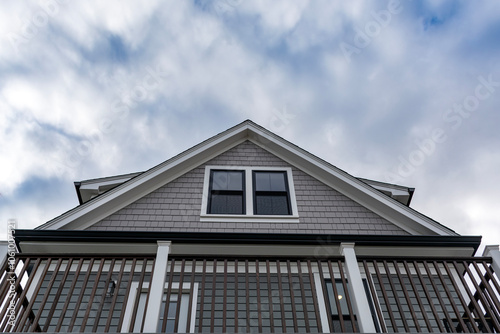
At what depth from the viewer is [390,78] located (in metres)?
13.3

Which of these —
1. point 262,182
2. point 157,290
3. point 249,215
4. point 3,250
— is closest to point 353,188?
point 262,182

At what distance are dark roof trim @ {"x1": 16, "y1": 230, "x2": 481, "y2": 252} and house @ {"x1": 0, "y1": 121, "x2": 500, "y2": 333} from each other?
21mm

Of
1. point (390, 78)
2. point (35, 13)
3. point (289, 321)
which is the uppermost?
point (390, 78)

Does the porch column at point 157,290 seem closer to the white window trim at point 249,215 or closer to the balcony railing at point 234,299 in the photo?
the balcony railing at point 234,299

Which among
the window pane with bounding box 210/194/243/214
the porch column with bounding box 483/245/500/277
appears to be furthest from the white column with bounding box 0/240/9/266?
the porch column with bounding box 483/245/500/277

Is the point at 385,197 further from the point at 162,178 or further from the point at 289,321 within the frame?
the point at 162,178

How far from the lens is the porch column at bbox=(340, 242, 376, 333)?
3670 mm

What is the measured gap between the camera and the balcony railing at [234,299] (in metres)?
3.79

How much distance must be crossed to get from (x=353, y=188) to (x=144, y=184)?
4.47 metres

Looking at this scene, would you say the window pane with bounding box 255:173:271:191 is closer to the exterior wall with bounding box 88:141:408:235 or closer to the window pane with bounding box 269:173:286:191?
the window pane with bounding box 269:173:286:191

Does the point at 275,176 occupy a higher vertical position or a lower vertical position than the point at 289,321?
higher

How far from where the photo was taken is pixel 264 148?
8.72 m

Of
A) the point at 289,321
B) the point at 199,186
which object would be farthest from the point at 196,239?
the point at 199,186

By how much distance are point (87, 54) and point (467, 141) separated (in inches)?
574
